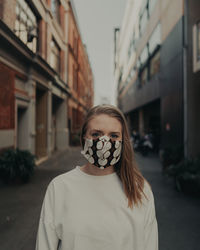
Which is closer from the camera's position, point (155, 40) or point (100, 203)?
point (100, 203)

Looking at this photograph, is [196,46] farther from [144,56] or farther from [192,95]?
[144,56]

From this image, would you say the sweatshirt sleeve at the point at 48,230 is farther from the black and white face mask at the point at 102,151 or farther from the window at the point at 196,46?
the window at the point at 196,46

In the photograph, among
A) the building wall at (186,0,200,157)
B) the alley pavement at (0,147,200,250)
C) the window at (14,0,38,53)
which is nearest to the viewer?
the alley pavement at (0,147,200,250)

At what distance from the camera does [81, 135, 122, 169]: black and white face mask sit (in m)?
1.66

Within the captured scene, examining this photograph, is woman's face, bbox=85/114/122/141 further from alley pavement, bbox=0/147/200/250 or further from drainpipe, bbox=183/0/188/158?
drainpipe, bbox=183/0/188/158

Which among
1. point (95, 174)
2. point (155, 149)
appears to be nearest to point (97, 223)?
point (95, 174)

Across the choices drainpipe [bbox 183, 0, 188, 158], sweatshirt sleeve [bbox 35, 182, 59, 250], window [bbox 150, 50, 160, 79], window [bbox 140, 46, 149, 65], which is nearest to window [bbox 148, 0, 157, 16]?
window [bbox 140, 46, 149, 65]

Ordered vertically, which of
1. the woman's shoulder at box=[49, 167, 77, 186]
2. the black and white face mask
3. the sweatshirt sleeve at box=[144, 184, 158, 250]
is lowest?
the sweatshirt sleeve at box=[144, 184, 158, 250]

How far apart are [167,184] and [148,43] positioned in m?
13.0

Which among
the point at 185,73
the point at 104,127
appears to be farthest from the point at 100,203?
the point at 185,73

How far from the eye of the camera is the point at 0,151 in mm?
7250

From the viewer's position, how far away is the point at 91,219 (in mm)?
1493

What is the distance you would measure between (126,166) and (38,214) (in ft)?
12.5

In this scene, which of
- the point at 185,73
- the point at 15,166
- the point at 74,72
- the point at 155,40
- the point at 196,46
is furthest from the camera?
the point at 74,72
